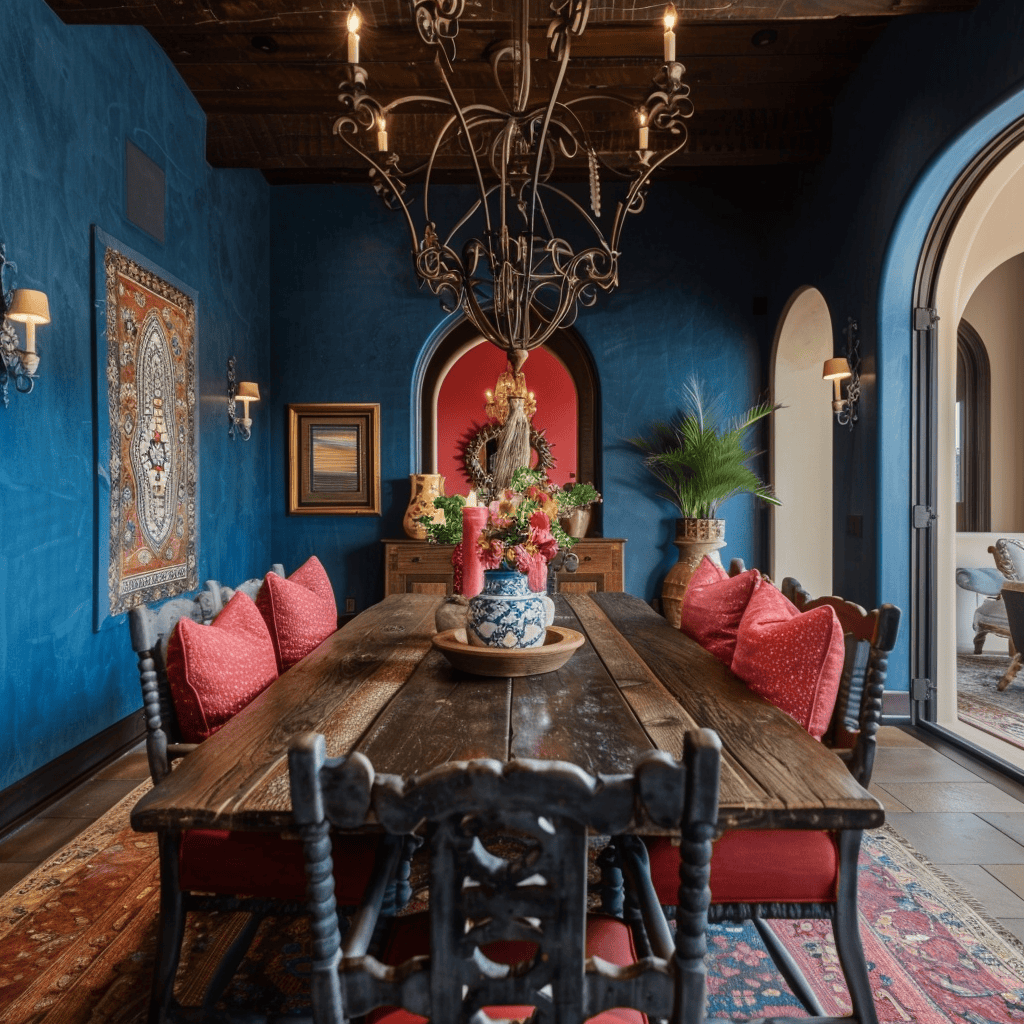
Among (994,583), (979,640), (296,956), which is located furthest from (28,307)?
(979,640)

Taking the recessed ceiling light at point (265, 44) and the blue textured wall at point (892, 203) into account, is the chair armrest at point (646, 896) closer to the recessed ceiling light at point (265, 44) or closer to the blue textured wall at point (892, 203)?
the blue textured wall at point (892, 203)

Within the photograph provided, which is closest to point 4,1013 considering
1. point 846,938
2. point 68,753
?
point 68,753

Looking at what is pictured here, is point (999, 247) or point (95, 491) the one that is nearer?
point (95, 491)

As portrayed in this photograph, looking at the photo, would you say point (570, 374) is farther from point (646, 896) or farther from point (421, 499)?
point (646, 896)

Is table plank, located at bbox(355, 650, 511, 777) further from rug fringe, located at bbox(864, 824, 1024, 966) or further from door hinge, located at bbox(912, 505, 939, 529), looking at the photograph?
door hinge, located at bbox(912, 505, 939, 529)

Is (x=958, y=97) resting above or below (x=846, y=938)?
above

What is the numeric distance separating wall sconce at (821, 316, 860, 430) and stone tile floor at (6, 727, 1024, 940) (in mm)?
1748

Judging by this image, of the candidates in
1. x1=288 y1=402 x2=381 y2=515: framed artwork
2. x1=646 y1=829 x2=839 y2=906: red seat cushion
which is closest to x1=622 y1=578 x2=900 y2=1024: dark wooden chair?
x1=646 y1=829 x2=839 y2=906: red seat cushion

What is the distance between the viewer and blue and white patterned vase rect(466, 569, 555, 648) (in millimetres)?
1751

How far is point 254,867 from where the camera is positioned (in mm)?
1388

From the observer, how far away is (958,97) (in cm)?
310

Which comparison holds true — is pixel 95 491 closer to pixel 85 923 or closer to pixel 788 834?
pixel 85 923

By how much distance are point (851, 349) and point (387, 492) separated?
3.26 meters

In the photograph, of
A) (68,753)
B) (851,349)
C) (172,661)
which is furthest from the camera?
(851,349)
